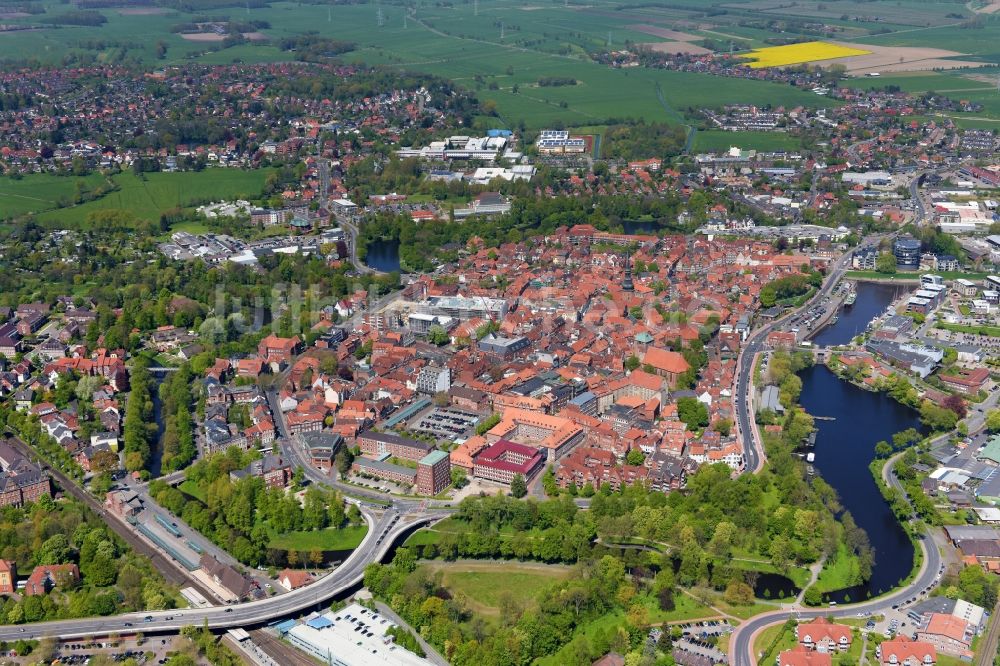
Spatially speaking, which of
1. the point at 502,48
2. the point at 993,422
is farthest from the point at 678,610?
the point at 502,48

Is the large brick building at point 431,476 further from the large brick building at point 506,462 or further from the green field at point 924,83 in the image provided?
the green field at point 924,83

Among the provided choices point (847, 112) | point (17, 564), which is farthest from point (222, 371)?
point (847, 112)

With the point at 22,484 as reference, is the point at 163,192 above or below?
above

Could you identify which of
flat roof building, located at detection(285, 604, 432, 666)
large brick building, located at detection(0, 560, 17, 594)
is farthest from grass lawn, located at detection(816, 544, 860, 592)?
large brick building, located at detection(0, 560, 17, 594)

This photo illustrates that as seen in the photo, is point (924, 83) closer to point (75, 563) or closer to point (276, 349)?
point (276, 349)

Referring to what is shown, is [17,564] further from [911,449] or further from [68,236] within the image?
[68,236]

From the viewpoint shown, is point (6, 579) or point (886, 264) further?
point (886, 264)

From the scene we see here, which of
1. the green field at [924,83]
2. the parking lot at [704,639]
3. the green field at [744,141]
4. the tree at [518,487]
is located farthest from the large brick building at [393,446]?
the green field at [924,83]

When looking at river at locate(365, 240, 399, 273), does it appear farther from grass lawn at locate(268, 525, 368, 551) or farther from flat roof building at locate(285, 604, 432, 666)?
flat roof building at locate(285, 604, 432, 666)
